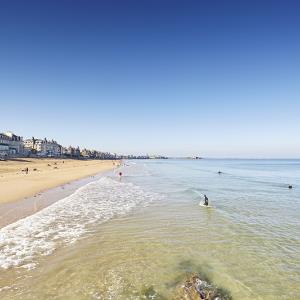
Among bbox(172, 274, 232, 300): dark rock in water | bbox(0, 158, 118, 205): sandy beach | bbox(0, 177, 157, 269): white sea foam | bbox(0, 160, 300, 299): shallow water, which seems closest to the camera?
bbox(172, 274, 232, 300): dark rock in water

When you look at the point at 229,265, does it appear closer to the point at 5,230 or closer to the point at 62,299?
the point at 62,299

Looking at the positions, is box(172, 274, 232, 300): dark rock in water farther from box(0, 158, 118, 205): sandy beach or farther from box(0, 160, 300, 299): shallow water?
box(0, 158, 118, 205): sandy beach

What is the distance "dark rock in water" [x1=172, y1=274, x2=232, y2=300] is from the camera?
7621 millimetres

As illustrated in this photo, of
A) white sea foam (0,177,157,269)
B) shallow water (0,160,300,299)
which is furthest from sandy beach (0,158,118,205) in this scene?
shallow water (0,160,300,299)

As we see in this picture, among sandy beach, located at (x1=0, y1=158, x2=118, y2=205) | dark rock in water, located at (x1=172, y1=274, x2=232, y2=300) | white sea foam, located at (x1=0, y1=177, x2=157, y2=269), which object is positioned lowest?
white sea foam, located at (x1=0, y1=177, x2=157, y2=269)

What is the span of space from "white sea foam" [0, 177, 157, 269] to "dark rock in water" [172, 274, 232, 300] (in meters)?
5.60

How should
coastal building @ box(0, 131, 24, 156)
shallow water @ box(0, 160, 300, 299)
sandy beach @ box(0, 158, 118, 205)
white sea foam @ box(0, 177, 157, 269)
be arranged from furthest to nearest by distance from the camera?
1. coastal building @ box(0, 131, 24, 156)
2. sandy beach @ box(0, 158, 118, 205)
3. white sea foam @ box(0, 177, 157, 269)
4. shallow water @ box(0, 160, 300, 299)

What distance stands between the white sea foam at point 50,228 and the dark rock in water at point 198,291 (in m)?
5.60

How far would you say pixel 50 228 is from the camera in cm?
1595

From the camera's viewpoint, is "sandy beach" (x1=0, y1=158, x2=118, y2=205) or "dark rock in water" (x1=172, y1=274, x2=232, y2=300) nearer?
"dark rock in water" (x1=172, y1=274, x2=232, y2=300)

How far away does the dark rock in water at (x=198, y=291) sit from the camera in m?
7.62

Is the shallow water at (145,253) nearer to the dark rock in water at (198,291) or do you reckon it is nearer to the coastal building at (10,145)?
the dark rock in water at (198,291)

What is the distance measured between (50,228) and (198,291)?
10.7 m

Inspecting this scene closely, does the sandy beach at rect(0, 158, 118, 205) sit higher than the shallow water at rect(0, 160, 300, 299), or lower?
higher
